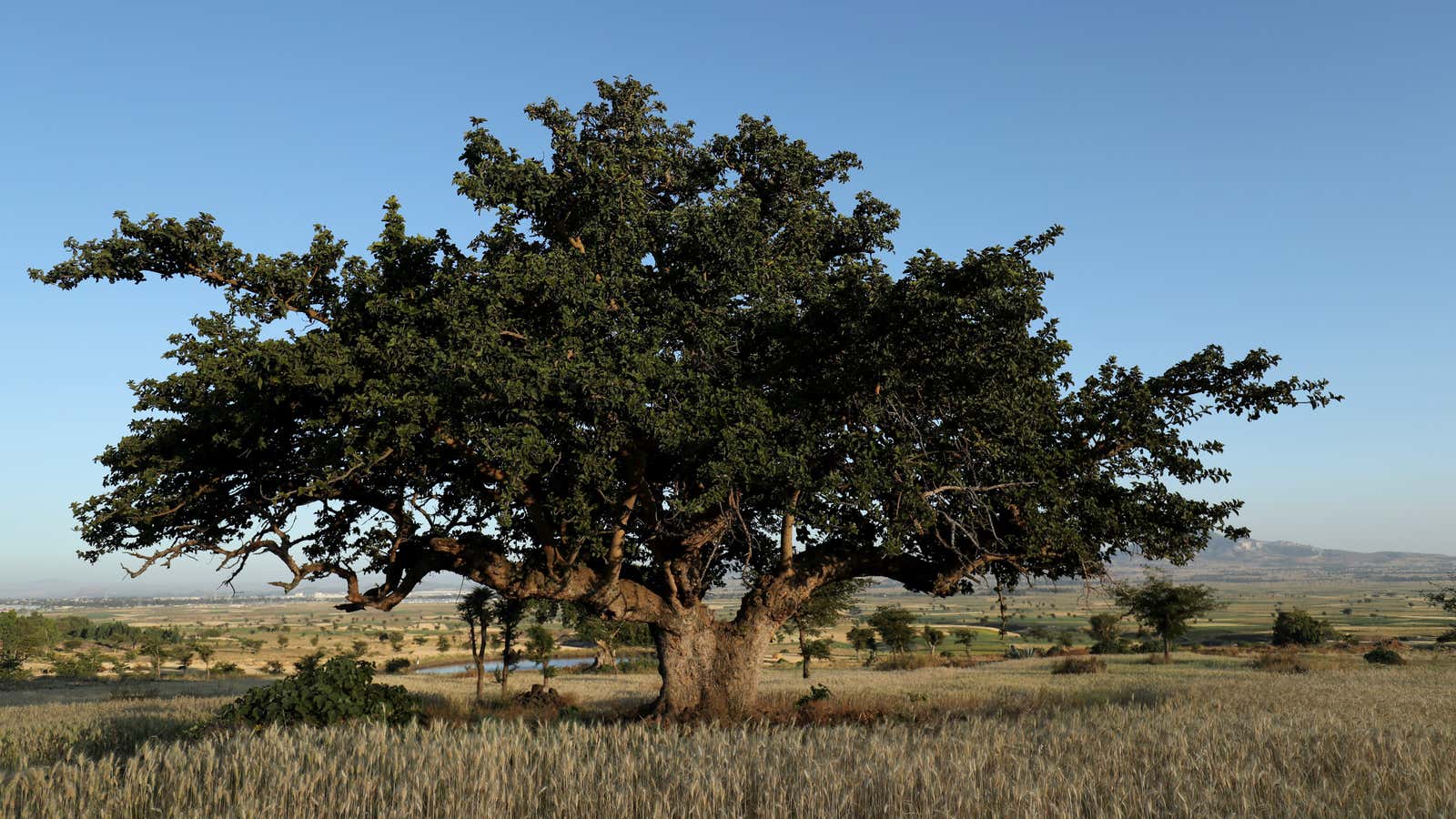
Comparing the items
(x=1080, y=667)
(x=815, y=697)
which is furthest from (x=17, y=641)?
(x=1080, y=667)

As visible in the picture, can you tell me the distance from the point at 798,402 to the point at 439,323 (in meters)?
7.62

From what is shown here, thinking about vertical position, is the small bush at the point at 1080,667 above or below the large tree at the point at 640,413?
below

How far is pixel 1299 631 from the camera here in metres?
73.2

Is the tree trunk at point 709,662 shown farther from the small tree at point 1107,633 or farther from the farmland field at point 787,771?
the small tree at point 1107,633

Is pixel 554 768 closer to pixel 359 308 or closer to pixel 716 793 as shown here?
pixel 716 793

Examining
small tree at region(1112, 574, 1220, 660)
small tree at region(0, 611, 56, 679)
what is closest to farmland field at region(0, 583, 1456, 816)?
small tree at region(1112, 574, 1220, 660)

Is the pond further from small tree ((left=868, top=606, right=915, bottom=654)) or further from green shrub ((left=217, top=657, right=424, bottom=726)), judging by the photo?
green shrub ((left=217, top=657, right=424, bottom=726))

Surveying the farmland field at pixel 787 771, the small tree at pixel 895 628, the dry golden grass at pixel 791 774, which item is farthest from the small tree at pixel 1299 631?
the dry golden grass at pixel 791 774

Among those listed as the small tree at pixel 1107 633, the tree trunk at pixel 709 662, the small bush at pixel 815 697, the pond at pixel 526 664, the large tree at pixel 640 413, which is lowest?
the pond at pixel 526 664

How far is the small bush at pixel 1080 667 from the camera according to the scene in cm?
4534

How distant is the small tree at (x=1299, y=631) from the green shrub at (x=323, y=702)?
79.0 meters

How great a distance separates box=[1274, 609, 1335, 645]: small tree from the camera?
72.7 metres

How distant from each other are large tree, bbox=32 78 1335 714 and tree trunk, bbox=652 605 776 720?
0.22 ft

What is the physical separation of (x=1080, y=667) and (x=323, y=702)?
4283 cm
